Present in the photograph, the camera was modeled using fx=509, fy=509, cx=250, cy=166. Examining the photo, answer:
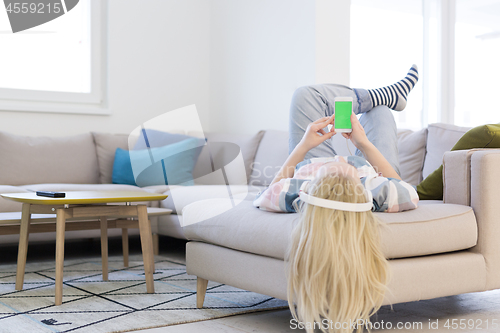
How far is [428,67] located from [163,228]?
2.83 m

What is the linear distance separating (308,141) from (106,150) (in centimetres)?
231

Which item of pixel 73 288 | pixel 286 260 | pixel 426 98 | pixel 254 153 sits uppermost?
pixel 426 98

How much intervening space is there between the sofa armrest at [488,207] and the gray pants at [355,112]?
438mm

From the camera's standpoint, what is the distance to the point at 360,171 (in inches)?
68.4

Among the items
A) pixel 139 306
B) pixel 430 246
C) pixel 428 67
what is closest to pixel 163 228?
pixel 139 306

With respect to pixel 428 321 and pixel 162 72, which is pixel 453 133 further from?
pixel 162 72

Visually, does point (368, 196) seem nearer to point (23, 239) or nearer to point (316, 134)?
point (316, 134)

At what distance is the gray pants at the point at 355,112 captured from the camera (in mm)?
2229

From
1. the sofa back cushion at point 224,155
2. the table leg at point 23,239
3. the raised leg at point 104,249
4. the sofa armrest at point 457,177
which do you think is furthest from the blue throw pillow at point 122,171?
the sofa armrest at point 457,177

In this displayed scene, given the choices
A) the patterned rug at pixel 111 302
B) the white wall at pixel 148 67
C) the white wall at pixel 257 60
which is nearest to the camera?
the patterned rug at pixel 111 302

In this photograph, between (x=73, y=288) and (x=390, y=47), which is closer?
(x=73, y=288)

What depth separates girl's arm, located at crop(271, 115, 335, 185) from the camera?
6.08ft

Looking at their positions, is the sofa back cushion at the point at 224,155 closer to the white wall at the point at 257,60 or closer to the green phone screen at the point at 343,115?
the white wall at the point at 257,60

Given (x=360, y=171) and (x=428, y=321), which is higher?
(x=360, y=171)
